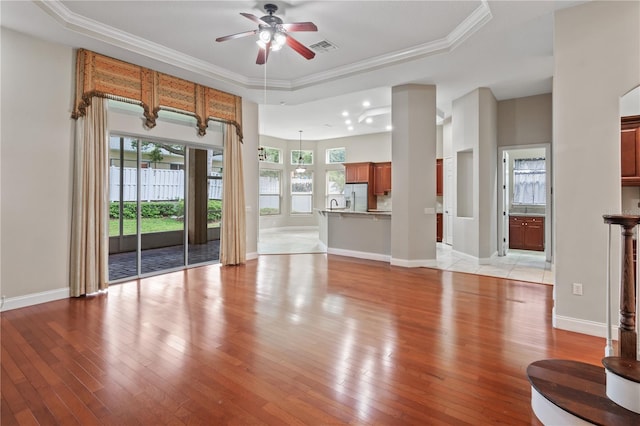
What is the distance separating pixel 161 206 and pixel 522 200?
30.0 feet

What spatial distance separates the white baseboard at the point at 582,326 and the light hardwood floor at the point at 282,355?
101mm

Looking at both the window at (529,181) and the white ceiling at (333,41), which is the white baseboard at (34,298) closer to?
the white ceiling at (333,41)

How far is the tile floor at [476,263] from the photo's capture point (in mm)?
5619

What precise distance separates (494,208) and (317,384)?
618 cm

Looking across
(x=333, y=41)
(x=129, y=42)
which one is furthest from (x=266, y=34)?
(x=129, y=42)

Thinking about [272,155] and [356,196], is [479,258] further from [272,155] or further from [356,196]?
[272,155]

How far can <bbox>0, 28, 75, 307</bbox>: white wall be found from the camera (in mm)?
3842

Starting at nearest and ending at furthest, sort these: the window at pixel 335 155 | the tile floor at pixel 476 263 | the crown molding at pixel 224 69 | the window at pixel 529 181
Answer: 1. the crown molding at pixel 224 69
2. the tile floor at pixel 476 263
3. the window at pixel 529 181
4. the window at pixel 335 155

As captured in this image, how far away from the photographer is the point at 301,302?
13.6 feet

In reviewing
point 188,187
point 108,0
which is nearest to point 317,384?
point 108,0

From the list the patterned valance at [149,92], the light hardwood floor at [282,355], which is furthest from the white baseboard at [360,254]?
the patterned valance at [149,92]

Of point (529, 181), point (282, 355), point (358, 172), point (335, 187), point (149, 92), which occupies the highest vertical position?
point (149, 92)

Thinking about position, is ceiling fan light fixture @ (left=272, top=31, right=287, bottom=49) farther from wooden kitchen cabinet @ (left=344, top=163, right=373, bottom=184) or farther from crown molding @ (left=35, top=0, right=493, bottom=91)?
wooden kitchen cabinet @ (left=344, top=163, right=373, bottom=184)

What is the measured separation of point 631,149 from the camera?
12.7 ft
